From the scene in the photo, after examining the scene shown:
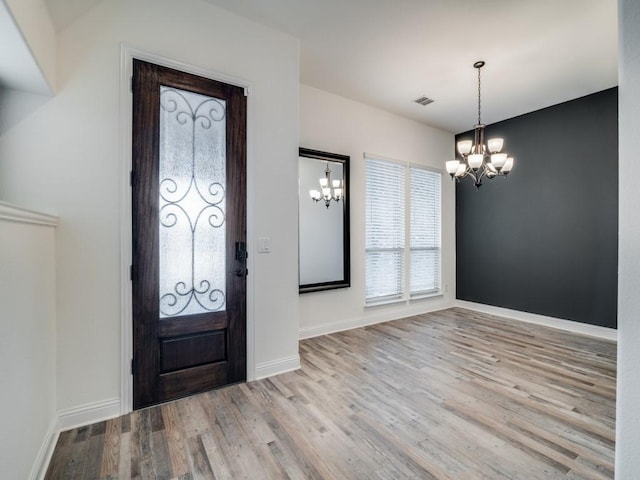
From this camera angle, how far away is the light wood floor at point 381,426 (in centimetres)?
165

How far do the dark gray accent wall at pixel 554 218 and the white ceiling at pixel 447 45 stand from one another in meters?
0.49

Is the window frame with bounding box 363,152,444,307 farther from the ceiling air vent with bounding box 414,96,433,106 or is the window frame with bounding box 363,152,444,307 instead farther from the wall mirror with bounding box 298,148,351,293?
the ceiling air vent with bounding box 414,96,433,106

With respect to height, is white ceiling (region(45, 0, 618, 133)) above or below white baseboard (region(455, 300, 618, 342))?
above

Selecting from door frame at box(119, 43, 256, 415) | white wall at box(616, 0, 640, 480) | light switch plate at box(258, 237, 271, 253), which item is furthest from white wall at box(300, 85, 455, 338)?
white wall at box(616, 0, 640, 480)

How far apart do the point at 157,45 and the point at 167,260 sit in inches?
65.6

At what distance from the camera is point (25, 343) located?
1.47m

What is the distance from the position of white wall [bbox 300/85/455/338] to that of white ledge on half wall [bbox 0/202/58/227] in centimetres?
262

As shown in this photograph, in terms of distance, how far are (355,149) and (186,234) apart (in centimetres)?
281

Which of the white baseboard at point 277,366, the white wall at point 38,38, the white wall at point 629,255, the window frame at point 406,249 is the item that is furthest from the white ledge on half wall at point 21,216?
the window frame at point 406,249

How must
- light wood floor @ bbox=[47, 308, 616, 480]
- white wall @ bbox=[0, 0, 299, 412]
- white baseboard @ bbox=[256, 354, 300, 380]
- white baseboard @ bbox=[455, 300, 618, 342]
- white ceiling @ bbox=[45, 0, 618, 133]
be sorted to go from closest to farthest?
light wood floor @ bbox=[47, 308, 616, 480], white wall @ bbox=[0, 0, 299, 412], white ceiling @ bbox=[45, 0, 618, 133], white baseboard @ bbox=[256, 354, 300, 380], white baseboard @ bbox=[455, 300, 618, 342]

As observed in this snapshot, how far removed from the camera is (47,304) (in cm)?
181

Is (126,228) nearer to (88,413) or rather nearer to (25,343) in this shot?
(25,343)

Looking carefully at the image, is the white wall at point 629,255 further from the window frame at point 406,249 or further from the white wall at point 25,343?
the window frame at point 406,249

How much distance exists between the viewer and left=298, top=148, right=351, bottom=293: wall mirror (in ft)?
12.6
